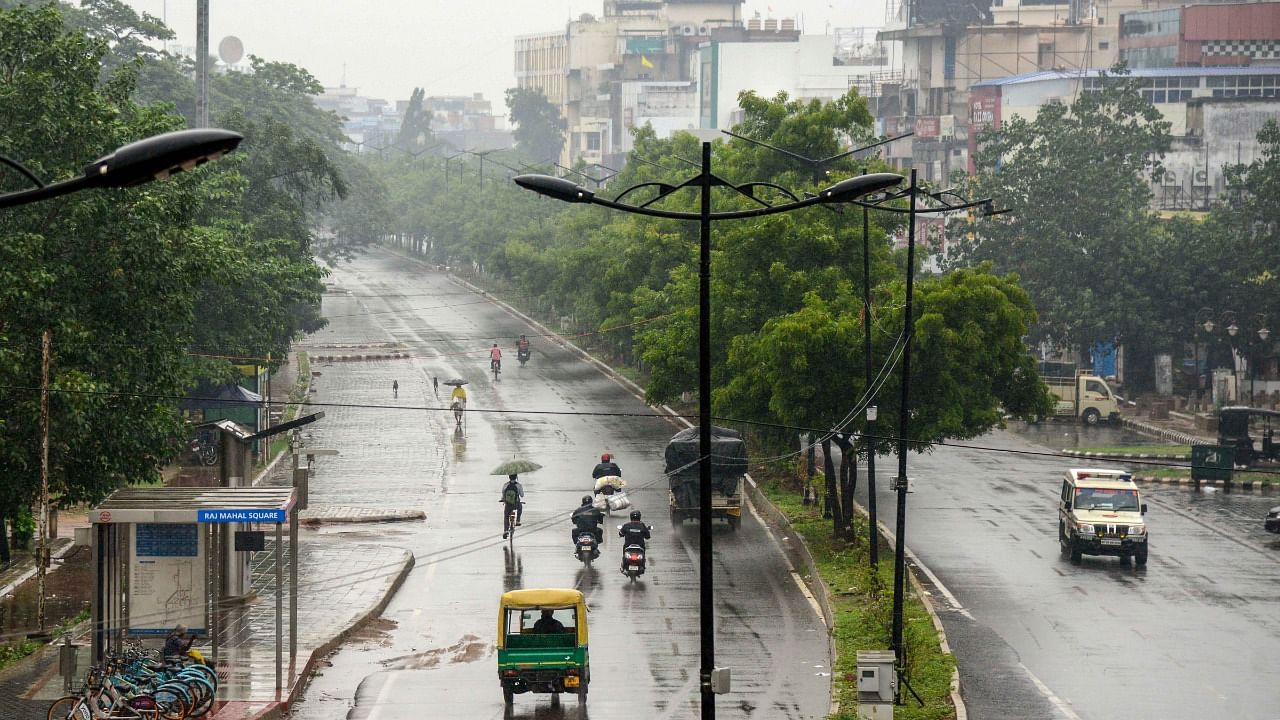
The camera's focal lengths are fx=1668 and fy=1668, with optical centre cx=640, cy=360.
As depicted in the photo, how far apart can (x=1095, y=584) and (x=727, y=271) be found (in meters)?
13.9

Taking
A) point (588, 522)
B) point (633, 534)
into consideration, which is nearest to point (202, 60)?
point (588, 522)

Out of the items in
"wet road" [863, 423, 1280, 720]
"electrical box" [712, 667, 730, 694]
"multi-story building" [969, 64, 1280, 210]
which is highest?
"multi-story building" [969, 64, 1280, 210]

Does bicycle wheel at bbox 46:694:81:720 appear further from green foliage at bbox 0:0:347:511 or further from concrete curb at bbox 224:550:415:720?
green foliage at bbox 0:0:347:511

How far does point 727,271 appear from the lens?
45250 millimetres

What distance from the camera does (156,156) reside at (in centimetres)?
959

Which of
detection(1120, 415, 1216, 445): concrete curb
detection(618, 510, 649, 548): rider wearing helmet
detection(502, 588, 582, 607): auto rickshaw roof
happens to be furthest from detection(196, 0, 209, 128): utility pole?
detection(1120, 415, 1216, 445): concrete curb

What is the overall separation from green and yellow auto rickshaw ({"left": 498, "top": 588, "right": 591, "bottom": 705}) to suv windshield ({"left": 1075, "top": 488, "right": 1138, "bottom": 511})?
710 inches

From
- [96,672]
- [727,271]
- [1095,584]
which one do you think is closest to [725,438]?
[727,271]

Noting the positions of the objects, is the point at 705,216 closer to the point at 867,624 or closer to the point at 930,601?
the point at 867,624

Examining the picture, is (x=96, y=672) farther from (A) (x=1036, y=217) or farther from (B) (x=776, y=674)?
(A) (x=1036, y=217)

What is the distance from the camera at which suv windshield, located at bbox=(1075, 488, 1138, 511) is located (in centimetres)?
3869

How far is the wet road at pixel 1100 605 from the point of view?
26.0 meters

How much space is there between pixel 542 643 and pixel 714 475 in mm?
16958

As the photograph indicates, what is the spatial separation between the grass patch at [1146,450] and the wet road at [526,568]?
15.6 m
